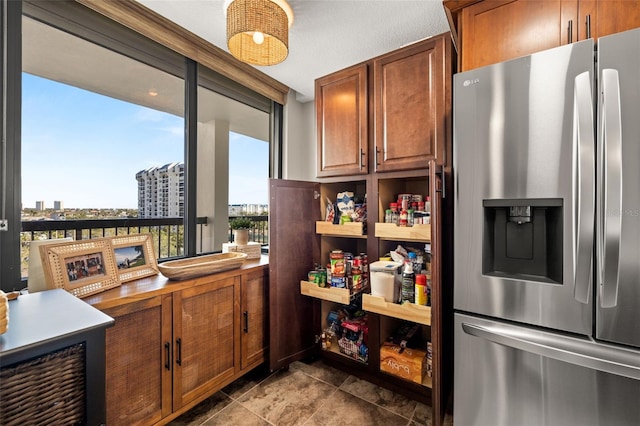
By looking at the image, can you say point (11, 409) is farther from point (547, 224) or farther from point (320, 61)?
point (320, 61)

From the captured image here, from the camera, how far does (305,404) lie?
1.89 meters

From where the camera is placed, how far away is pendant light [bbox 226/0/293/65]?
61.6 inches

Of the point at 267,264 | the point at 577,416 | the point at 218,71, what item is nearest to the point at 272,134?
the point at 218,71

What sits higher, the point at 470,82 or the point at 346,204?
the point at 470,82

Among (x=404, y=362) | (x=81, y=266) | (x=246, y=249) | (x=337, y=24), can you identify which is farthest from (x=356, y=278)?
(x=337, y=24)

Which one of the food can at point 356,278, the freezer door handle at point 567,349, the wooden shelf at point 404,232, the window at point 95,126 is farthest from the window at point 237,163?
the freezer door handle at point 567,349

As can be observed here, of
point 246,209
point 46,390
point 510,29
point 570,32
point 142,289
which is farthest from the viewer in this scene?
point 246,209

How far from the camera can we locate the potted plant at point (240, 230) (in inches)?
95.7

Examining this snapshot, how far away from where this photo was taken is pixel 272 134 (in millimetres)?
3295

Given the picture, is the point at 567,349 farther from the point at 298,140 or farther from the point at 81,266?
the point at 298,140

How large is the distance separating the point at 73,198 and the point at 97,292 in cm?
86

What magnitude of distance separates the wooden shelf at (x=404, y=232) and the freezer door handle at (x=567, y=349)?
0.63 metres

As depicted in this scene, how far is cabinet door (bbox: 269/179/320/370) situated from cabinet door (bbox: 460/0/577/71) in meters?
1.35

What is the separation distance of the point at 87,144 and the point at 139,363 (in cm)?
155
